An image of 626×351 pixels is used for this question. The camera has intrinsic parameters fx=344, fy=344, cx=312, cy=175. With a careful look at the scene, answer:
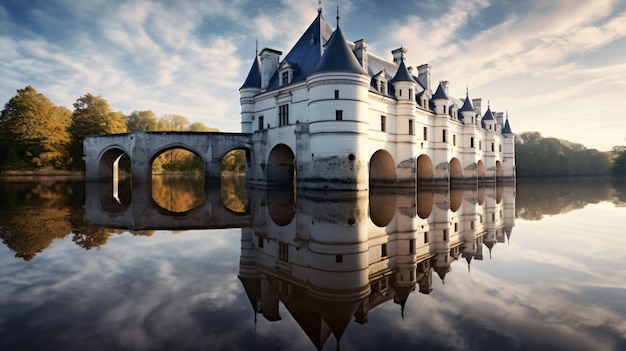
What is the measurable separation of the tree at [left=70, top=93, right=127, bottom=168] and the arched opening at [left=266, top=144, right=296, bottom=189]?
97.1 feet

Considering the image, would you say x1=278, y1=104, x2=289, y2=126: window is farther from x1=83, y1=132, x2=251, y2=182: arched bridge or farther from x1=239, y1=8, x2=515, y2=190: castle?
x1=83, y1=132, x2=251, y2=182: arched bridge

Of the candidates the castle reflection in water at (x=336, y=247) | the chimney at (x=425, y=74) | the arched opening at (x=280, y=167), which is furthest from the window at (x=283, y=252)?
the chimney at (x=425, y=74)

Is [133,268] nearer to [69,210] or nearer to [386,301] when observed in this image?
[386,301]

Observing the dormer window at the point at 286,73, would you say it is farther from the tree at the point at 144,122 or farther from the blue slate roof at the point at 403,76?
the tree at the point at 144,122

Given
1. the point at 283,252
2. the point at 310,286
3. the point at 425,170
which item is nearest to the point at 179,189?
the point at 425,170

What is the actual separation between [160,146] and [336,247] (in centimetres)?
2305

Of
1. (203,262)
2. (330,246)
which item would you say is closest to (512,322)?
(330,246)

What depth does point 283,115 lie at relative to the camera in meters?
25.0

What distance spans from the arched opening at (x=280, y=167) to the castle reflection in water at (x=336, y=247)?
37.6ft

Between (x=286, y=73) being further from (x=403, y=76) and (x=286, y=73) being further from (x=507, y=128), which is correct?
(x=507, y=128)

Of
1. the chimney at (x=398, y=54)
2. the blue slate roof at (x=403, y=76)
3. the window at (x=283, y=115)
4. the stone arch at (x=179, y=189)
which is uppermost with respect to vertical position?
the chimney at (x=398, y=54)

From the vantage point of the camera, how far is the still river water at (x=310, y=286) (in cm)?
348

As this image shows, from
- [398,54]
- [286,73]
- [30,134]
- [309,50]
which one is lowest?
[30,134]

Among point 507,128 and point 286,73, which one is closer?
point 286,73
